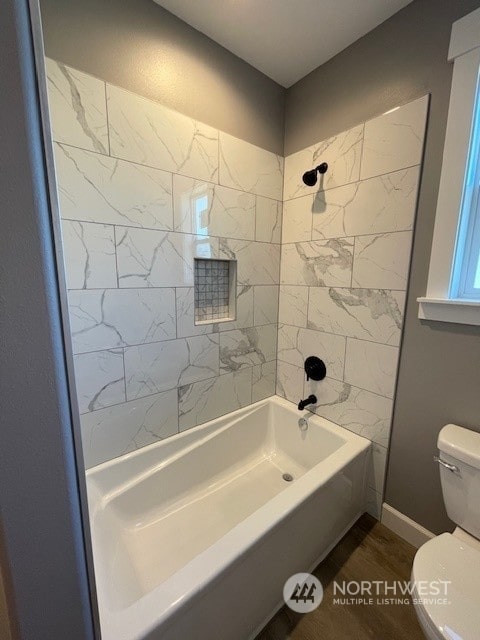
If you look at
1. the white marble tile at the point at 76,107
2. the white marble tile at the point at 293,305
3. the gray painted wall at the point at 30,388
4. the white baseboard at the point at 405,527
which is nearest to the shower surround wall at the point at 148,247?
the white marble tile at the point at 76,107

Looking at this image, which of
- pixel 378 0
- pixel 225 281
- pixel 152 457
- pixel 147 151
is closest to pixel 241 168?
pixel 147 151

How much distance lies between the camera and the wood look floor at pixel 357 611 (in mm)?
1102

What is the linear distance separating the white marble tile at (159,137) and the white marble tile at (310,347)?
1150 millimetres

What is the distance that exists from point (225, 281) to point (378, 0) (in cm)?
153

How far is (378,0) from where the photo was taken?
1236 mm

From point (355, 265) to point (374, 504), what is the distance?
145 cm

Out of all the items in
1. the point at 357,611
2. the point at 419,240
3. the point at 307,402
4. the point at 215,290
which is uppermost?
the point at 419,240

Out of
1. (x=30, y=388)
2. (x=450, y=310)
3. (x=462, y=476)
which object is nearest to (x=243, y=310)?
(x=450, y=310)

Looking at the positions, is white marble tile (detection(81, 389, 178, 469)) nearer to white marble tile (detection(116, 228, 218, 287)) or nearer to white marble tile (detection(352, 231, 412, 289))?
white marble tile (detection(116, 228, 218, 287))

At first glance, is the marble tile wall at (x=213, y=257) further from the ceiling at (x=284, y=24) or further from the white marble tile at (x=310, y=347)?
the ceiling at (x=284, y=24)

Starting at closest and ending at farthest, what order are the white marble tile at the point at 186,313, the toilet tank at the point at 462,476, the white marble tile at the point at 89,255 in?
the toilet tank at the point at 462,476 < the white marble tile at the point at 89,255 < the white marble tile at the point at 186,313

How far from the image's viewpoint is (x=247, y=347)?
1911 mm

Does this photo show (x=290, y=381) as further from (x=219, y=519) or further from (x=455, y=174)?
(x=455, y=174)

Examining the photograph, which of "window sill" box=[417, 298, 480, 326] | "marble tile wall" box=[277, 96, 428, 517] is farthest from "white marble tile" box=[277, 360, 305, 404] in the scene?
"window sill" box=[417, 298, 480, 326]
